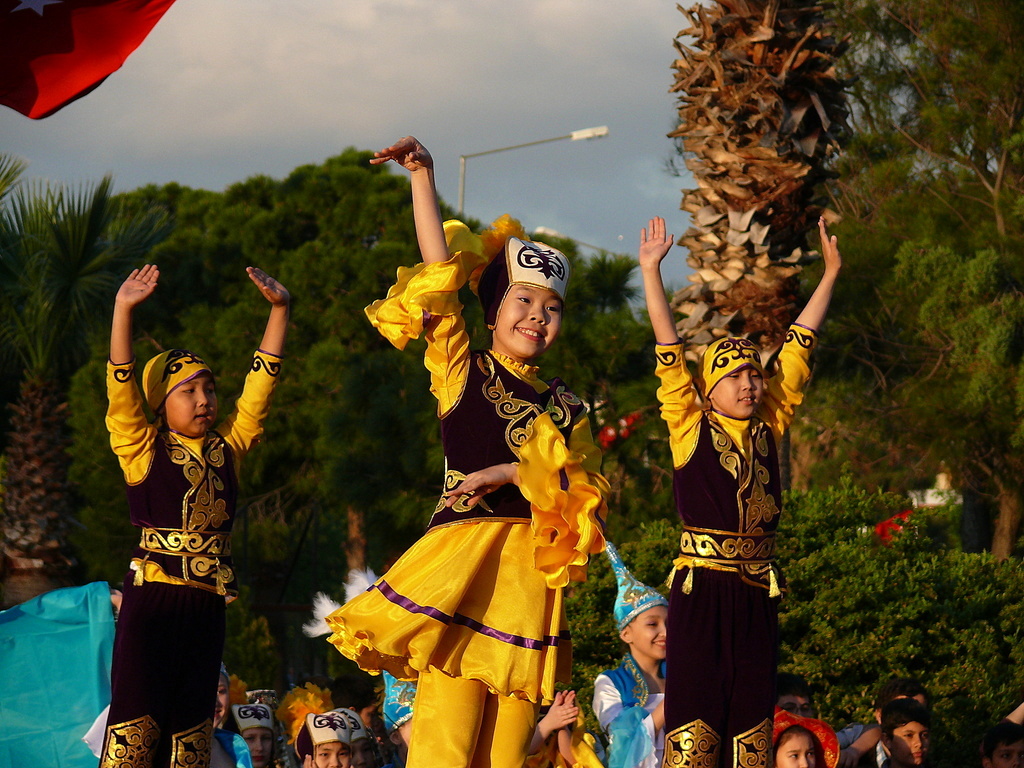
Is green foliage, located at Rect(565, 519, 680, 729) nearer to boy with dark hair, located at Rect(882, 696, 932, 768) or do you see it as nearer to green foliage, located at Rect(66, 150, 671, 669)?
boy with dark hair, located at Rect(882, 696, 932, 768)

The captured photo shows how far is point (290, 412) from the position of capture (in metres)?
16.2

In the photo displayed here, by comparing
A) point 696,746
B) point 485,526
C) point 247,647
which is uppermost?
point 485,526

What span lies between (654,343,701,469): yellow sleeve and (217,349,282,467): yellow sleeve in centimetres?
157

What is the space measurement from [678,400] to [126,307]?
206 centimetres

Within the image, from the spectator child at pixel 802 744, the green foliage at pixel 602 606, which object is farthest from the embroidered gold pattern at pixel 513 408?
the green foliage at pixel 602 606

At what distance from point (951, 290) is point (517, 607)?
338 inches

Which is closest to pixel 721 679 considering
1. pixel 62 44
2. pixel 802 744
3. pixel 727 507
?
pixel 727 507

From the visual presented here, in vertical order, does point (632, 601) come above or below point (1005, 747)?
above

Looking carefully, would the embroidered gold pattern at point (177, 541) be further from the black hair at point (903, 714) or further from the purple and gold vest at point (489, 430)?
the black hair at point (903, 714)

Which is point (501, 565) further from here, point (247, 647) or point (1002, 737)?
point (247, 647)

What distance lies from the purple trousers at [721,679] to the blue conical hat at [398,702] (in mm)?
1785

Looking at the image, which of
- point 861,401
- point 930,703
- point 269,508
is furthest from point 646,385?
point 269,508

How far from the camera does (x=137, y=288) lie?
204 inches

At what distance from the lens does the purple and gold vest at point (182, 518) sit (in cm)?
527
